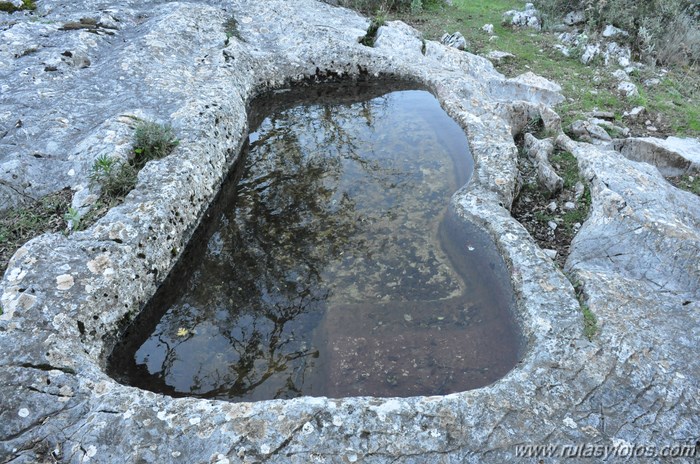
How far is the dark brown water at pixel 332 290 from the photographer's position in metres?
5.89

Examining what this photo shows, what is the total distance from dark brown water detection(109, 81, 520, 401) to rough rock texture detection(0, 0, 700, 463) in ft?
1.40

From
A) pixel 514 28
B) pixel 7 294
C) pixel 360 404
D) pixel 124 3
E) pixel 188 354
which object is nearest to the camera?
pixel 360 404

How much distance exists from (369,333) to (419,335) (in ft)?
2.14

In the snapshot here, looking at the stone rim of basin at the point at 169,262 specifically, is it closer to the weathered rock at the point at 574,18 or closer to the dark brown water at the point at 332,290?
the dark brown water at the point at 332,290

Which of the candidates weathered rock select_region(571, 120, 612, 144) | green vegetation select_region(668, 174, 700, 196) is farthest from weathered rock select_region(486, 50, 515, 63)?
green vegetation select_region(668, 174, 700, 196)


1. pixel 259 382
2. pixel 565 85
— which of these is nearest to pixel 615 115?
pixel 565 85

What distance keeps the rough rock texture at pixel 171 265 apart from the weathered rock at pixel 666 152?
1224mm

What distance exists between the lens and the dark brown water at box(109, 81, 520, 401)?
589 cm

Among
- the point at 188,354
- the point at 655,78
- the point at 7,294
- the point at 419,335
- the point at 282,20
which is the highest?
the point at 655,78

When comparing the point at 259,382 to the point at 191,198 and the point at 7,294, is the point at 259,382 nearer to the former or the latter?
the point at 7,294

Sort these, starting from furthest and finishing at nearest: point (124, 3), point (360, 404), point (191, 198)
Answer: point (124, 3) → point (191, 198) → point (360, 404)

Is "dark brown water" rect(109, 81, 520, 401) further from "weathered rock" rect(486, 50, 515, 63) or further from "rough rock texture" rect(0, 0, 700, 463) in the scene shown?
"weathered rock" rect(486, 50, 515, 63)

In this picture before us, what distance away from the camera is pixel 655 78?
42.8 feet

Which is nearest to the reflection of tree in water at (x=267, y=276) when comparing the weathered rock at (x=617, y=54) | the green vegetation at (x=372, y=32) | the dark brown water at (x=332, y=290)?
the dark brown water at (x=332, y=290)
